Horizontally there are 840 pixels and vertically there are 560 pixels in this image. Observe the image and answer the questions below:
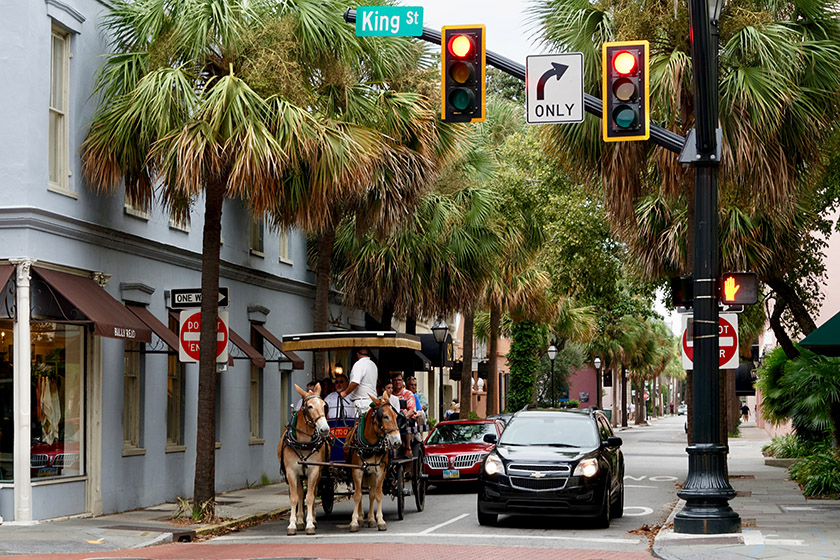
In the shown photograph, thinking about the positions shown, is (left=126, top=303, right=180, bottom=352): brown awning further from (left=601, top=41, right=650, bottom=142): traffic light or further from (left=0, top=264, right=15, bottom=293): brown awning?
(left=601, top=41, right=650, bottom=142): traffic light

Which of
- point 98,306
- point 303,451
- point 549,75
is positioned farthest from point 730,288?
point 98,306

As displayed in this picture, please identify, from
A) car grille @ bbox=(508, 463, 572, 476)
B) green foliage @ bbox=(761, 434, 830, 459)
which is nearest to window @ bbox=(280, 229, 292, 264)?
car grille @ bbox=(508, 463, 572, 476)

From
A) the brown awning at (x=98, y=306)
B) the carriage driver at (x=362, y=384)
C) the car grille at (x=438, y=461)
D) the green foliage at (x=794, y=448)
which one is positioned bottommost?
the green foliage at (x=794, y=448)

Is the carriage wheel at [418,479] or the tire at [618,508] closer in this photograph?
the tire at [618,508]

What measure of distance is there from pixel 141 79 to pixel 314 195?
10.4 ft

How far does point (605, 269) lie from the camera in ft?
91.7

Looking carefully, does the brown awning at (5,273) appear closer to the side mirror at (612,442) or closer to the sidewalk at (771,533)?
the side mirror at (612,442)

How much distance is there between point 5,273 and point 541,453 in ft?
26.8

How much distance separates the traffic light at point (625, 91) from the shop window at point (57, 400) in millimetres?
9356

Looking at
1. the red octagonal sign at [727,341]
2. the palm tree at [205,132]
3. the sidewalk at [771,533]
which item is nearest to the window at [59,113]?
the palm tree at [205,132]

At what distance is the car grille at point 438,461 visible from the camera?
76.3 feet

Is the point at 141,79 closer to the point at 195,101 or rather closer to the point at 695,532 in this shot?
the point at 195,101

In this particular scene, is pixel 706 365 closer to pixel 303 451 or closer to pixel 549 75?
pixel 549 75

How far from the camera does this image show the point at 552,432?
57.2 ft
